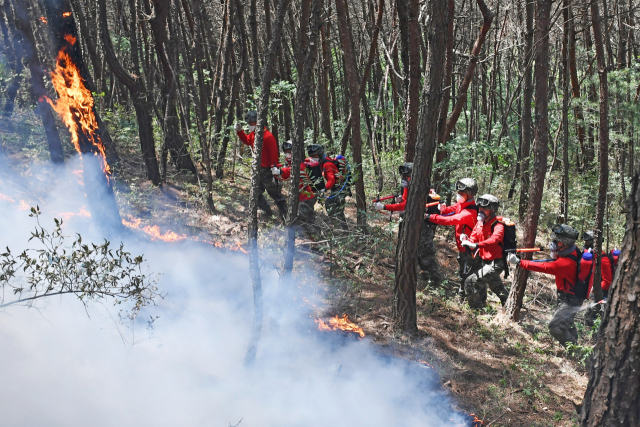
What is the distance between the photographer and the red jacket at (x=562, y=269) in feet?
20.8

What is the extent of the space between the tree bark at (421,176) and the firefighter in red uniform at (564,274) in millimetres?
1580

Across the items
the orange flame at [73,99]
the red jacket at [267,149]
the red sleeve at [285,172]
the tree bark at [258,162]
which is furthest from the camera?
the red jacket at [267,149]

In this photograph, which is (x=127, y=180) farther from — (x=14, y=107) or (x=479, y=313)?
(x=479, y=313)

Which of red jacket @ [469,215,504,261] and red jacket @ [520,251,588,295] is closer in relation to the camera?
red jacket @ [520,251,588,295]

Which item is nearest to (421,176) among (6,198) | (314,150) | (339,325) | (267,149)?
(339,325)

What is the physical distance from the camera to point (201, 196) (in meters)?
10.4

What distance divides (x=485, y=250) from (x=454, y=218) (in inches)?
26.5

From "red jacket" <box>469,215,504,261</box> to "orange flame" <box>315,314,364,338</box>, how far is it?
7.42ft

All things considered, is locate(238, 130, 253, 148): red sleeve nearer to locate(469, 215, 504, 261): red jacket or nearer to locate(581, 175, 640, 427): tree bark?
locate(469, 215, 504, 261): red jacket

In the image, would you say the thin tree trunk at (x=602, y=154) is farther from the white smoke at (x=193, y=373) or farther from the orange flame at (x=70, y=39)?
the orange flame at (x=70, y=39)

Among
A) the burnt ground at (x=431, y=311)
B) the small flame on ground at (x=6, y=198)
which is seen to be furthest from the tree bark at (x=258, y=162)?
the small flame on ground at (x=6, y=198)

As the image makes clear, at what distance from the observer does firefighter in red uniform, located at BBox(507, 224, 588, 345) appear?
6.33m

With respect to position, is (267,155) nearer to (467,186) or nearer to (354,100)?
(354,100)

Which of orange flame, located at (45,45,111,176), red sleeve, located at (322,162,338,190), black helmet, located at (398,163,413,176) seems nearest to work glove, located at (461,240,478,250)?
black helmet, located at (398,163,413,176)
